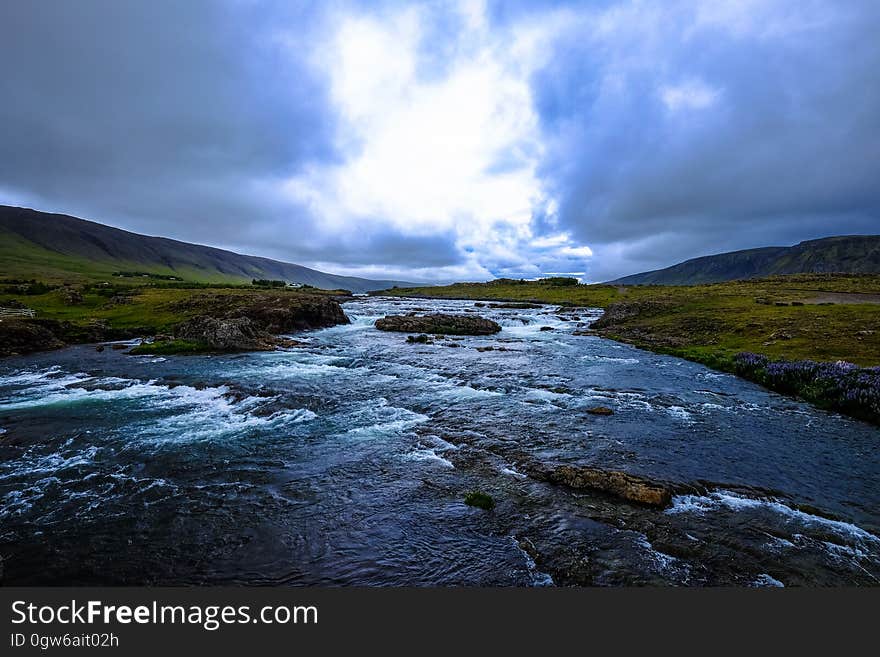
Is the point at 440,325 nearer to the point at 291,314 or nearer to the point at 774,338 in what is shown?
the point at 291,314

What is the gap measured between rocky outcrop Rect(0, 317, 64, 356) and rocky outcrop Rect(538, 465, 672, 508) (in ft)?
160

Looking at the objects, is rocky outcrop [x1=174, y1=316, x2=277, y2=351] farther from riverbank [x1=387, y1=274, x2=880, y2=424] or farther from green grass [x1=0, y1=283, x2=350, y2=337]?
riverbank [x1=387, y1=274, x2=880, y2=424]

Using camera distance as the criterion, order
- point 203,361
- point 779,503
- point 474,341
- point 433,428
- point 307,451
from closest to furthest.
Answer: point 779,503 → point 307,451 → point 433,428 → point 203,361 → point 474,341

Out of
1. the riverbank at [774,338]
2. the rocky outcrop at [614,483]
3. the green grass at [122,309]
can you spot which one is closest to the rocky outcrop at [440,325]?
the riverbank at [774,338]

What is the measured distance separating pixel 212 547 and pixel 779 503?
55.5ft

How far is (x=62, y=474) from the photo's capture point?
45.6ft

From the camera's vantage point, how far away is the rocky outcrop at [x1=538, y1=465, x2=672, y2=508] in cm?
1237

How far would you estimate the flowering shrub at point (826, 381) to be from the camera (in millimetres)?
20938

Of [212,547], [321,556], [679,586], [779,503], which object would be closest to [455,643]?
[321,556]

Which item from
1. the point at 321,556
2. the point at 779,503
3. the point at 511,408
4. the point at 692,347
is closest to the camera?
the point at 321,556

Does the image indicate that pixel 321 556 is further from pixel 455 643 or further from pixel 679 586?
pixel 679 586


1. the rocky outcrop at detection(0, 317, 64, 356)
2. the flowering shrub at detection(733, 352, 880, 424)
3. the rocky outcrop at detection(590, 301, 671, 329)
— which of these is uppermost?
the rocky outcrop at detection(590, 301, 671, 329)

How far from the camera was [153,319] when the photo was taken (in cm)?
5341

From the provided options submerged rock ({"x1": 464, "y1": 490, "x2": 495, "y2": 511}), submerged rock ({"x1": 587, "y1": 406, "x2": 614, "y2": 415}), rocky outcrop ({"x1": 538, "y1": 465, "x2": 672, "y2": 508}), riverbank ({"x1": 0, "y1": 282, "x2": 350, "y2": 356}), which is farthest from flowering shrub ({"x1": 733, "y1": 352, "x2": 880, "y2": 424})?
riverbank ({"x1": 0, "y1": 282, "x2": 350, "y2": 356})
